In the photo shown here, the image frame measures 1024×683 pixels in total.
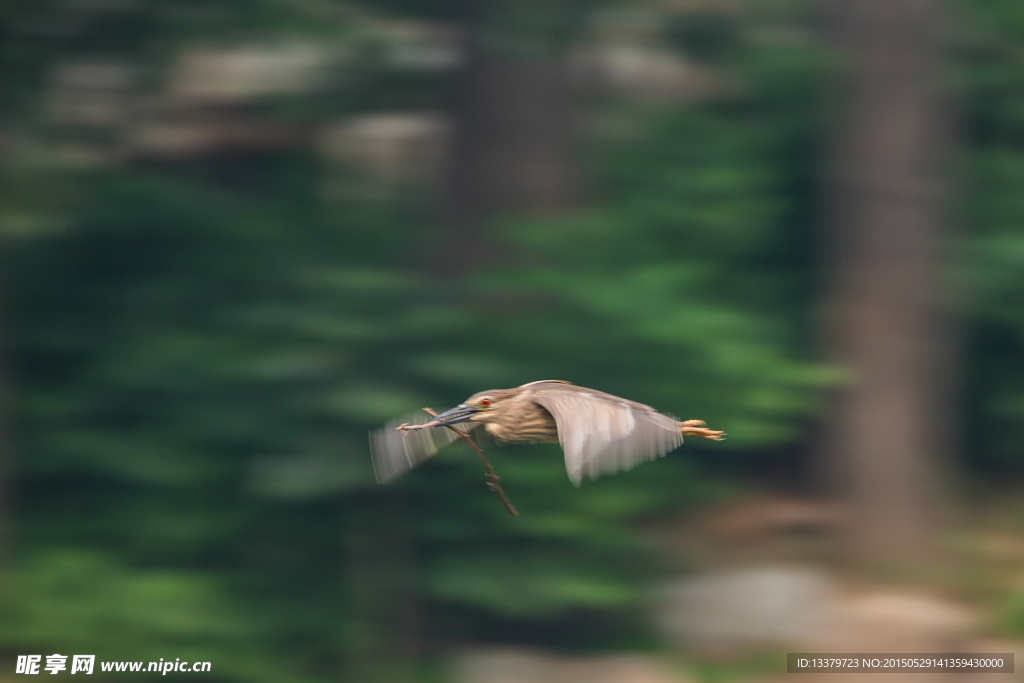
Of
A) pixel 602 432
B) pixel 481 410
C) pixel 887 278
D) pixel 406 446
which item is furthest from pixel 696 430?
pixel 887 278

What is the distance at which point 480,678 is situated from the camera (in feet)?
15.0

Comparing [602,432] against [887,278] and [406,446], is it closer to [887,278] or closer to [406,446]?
[406,446]

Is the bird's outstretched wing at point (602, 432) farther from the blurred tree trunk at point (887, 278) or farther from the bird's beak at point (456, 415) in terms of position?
the blurred tree trunk at point (887, 278)

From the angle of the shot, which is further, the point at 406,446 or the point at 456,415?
the point at 406,446

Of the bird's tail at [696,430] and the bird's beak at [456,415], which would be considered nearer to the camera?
the bird's beak at [456,415]

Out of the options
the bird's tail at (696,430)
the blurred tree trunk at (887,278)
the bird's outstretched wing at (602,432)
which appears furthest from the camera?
the blurred tree trunk at (887,278)

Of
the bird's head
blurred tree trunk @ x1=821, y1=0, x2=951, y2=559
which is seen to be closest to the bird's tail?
the bird's head

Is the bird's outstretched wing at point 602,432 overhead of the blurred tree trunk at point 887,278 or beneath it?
beneath

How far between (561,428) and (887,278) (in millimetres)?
3157

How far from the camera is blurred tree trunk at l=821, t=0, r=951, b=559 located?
4.78 m

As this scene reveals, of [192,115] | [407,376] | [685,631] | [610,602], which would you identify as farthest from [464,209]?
[685,631]

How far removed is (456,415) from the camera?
221cm

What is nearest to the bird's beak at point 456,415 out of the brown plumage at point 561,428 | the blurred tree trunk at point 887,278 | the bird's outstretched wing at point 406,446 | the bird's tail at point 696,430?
the brown plumage at point 561,428

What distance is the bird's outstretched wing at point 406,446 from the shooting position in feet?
7.61
